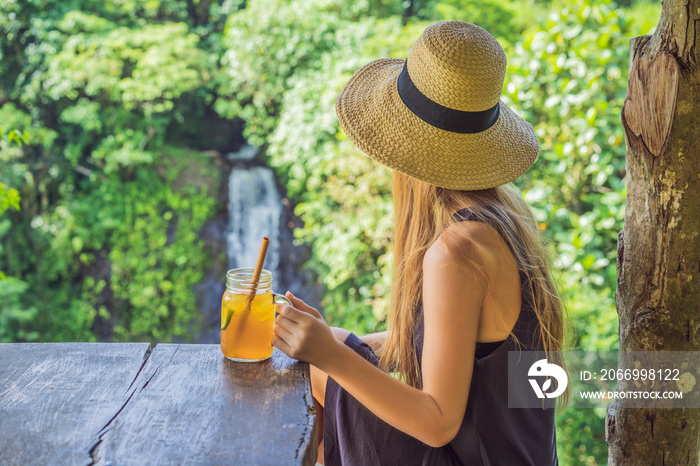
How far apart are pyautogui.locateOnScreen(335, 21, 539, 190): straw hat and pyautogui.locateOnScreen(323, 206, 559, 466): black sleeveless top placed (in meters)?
0.09

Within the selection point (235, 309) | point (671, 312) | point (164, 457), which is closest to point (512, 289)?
point (671, 312)

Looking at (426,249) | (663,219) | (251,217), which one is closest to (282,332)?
(426,249)

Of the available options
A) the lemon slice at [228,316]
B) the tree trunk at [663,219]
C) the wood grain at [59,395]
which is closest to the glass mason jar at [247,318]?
the lemon slice at [228,316]

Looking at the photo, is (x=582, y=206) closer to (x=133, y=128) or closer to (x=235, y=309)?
(x=235, y=309)

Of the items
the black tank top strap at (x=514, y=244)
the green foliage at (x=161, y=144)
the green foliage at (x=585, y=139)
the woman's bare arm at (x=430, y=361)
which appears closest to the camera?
the woman's bare arm at (x=430, y=361)

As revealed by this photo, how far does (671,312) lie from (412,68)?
72cm

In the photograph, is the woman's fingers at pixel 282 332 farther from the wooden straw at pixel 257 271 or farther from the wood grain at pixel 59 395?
the wood grain at pixel 59 395

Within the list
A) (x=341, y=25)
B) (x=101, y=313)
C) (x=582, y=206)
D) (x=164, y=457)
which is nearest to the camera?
(x=164, y=457)

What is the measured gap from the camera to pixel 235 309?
1.08m

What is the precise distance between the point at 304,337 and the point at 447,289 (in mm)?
254

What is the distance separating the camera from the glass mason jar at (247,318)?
107 centimetres

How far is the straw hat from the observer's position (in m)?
1.14

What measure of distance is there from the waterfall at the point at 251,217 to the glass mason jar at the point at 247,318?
4831 millimetres

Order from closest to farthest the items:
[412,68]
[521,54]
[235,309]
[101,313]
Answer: [235,309], [412,68], [521,54], [101,313]
